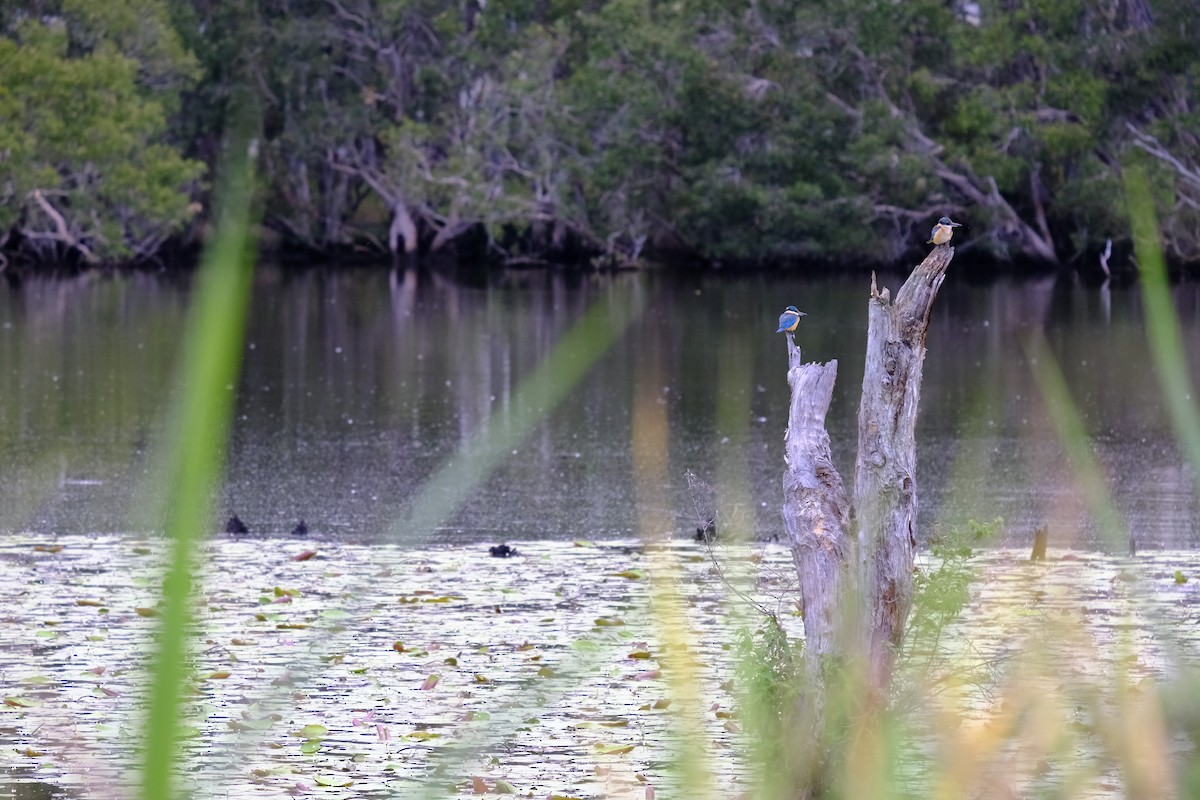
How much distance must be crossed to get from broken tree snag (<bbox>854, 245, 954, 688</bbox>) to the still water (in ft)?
4.74

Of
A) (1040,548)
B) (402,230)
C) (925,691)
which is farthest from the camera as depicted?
(402,230)

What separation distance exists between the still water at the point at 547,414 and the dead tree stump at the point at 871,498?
4.11 feet

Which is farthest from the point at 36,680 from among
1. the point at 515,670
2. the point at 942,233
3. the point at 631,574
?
the point at 942,233

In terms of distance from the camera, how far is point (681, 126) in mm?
46594

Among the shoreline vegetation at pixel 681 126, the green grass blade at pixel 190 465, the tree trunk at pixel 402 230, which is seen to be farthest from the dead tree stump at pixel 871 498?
the tree trunk at pixel 402 230

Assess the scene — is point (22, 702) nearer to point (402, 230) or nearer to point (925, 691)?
point (925, 691)

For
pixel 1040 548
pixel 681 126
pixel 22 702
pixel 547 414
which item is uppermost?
pixel 681 126

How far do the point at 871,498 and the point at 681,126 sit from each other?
41.2 meters

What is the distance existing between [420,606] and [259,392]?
39.6ft

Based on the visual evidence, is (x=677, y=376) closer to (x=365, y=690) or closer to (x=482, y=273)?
(x=365, y=690)

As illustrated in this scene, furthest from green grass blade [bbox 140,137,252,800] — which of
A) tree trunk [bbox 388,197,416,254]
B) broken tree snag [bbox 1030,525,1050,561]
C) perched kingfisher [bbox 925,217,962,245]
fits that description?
tree trunk [bbox 388,197,416,254]

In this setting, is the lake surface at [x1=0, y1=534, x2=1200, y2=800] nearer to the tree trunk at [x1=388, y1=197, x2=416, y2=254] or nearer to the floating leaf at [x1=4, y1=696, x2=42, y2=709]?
the floating leaf at [x1=4, y1=696, x2=42, y2=709]

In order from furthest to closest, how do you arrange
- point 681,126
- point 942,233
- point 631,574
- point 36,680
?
1. point 681,126
2. point 631,574
3. point 36,680
4. point 942,233

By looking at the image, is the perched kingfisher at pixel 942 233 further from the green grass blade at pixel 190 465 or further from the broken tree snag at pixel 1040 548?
the green grass blade at pixel 190 465
